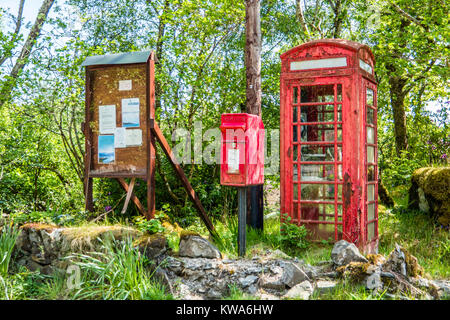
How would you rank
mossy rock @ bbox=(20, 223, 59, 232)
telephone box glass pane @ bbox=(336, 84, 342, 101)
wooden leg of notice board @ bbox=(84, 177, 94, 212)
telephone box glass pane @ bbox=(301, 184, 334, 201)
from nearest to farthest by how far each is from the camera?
mossy rock @ bbox=(20, 223, 59, 232) → telephone box glass pane @ bbox=(336, 84, 342, 101) → telephone box glass pane @ bbox=(301, 184, 334, 201) → wooden leg of notice board @ bbox=(84, 177, 94, 212)

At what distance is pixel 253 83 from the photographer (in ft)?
20.3

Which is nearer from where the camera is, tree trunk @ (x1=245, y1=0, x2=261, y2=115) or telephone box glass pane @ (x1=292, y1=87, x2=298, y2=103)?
telephone box glass pane @ (x1=292, y1=87, x2=298, y2=103)

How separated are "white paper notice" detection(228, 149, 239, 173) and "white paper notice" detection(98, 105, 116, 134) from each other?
1768mm

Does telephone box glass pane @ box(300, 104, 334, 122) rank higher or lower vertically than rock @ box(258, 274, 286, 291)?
higher

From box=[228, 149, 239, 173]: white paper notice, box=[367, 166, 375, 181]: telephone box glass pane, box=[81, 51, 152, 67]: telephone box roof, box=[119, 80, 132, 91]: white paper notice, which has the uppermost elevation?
box=[81, 51, 152, 67]: telephone box roof

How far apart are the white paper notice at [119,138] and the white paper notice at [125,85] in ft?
1.85

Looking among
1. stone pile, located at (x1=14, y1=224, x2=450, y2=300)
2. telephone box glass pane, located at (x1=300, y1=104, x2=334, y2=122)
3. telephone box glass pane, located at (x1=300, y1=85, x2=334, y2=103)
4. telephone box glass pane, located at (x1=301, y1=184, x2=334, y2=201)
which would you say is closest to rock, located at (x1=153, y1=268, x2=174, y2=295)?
stone pile, located at (x1=14, y1=224, x2=450, y2=300)

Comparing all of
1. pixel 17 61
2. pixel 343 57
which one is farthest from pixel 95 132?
pixel 17 61

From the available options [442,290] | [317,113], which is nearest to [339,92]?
[317,113]

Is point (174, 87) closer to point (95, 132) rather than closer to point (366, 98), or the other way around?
point (95, 132)

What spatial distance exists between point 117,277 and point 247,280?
133 centimetres

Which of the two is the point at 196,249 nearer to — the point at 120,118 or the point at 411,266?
the point at 120,118

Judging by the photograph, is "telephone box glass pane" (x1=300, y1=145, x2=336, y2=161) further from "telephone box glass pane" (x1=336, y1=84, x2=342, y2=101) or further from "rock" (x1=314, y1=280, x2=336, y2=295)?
"rock" (x1=314, y1=280, x2=336, y2=295)

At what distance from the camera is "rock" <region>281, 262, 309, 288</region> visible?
415 cm
